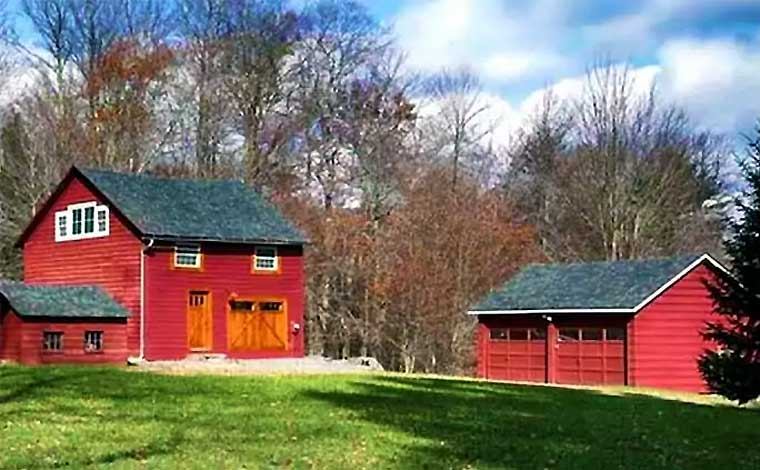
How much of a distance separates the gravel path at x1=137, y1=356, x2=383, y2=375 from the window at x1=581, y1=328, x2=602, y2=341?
22.3 feet

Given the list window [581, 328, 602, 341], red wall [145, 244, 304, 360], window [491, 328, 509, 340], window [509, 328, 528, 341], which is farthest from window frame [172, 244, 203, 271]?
window [581, 328, 602, 341]

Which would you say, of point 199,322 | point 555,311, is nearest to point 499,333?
point 555,311

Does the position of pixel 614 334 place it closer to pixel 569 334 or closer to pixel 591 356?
pixel 591 356

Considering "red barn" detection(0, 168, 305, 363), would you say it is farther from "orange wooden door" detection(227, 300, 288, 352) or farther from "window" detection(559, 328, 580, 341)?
"window" detection(559, 328, 580, 341)

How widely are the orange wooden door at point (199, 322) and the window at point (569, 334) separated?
1149cm

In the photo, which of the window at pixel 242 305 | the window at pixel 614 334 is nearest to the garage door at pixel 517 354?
the window at pixel 614 334

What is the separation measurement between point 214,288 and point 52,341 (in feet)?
18.2

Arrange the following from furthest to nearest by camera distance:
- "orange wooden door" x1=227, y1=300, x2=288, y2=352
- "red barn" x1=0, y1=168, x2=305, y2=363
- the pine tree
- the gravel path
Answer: "orange wooden door" x1=227, y1=300, x2=288, y2=352 → "red barn" x1=0, y1=168, x2=305, y2=363 → the gravel path → the pine tree

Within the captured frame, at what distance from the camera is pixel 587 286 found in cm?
4206

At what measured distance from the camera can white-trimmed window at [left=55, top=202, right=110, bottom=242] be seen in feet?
137

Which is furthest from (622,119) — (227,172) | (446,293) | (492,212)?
(227,172)

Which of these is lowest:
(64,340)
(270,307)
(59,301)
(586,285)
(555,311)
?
(64,340)

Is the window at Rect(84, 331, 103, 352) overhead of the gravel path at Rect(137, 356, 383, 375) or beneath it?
overhead

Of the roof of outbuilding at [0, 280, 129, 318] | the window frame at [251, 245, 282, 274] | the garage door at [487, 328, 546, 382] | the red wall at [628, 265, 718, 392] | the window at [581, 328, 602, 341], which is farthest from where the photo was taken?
the window frame at [251, 245, 282, 274]
